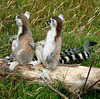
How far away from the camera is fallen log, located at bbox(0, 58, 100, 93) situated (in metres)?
3.65

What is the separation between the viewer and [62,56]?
448cm

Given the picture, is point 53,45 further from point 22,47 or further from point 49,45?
point 22,47

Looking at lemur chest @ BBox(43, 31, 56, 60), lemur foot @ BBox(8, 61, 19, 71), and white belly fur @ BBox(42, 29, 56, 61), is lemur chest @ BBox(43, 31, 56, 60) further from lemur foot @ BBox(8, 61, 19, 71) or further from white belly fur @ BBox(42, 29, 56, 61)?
lemur foot @ BBox(8, 61, 19, 71)

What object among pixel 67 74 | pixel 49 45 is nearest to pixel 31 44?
pixel 49 45

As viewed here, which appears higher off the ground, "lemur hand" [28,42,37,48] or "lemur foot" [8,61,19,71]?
"lemur hand" [28,42,37,48]

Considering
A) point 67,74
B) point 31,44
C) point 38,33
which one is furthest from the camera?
point 38,33

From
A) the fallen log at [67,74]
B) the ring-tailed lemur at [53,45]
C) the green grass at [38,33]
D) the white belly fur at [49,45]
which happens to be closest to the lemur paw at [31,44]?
the ring-tailed lemur at [53,45]

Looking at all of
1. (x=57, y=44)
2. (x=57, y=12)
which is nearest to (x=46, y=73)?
(x=57, y=44)

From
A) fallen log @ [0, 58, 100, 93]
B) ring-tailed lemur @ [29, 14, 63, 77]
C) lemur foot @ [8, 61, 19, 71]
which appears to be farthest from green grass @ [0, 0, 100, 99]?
ring-tailed lemur @ [29, 14, 63, 77]

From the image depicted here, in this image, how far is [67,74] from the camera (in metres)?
3.75

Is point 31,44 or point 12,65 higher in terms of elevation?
point 31,44

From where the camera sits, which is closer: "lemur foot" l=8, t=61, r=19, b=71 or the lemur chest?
"lemur foot" l=8, t=61, r=19, b=71

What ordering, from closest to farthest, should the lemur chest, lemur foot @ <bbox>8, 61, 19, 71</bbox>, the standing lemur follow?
lemur foot @ <bbox>8, 61, 19, 71</bbox>
the standing lemur
the lemur chest

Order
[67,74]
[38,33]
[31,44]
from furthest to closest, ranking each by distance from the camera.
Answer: [38,33] < [31,44] < [67,74]
